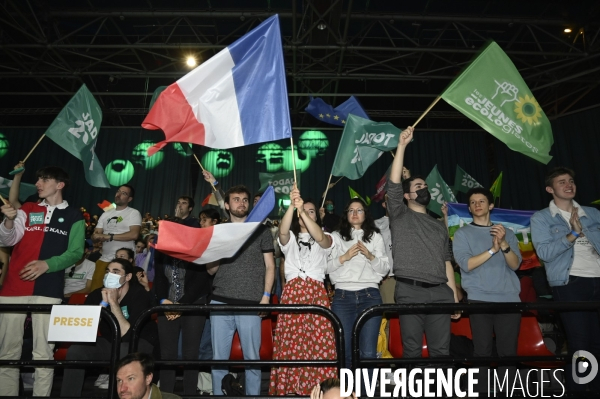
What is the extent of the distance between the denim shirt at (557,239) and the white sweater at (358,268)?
1.23 metres

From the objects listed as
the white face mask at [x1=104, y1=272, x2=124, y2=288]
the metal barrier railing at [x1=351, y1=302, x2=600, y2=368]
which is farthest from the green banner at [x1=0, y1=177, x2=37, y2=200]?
the metal barrier railing at [x1=351, y1=302, x2=600, y2=368]

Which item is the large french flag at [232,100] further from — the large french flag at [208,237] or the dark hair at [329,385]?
the dark hair at [329,385]

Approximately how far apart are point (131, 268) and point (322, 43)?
727cm

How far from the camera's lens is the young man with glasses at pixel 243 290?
363 cm

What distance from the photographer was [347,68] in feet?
38.8

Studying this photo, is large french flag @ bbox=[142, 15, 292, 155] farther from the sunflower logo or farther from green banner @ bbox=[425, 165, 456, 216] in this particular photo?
green banner @ bbox=[425, 165, 456, 216]

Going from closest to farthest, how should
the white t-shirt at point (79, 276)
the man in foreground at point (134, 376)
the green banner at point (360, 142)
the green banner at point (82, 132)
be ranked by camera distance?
the man in foreground at point (134, 376)
the green banner at point (82, 132)
the green banner at point (360, 142)
the white t-shirt at point (79, 276)

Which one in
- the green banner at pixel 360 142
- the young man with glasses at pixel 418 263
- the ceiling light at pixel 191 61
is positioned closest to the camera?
the young man with glasses at pixel 418 263

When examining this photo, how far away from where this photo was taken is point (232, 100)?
3.54 m

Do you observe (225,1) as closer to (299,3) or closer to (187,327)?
(299,3)

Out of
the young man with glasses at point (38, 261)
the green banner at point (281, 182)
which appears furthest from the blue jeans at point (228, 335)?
A: the green banner at point (281, 182)

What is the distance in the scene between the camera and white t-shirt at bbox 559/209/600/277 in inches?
144

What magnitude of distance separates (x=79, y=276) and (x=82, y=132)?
1.92 m

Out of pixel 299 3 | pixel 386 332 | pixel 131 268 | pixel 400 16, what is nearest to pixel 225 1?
pixel 299 3
